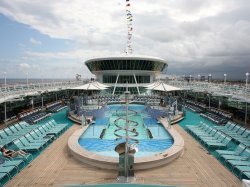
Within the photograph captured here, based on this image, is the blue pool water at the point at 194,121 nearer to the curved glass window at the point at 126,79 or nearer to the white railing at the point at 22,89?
the white railing at the point at 22,89

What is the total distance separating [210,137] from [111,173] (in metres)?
6.25

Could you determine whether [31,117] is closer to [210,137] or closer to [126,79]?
[210,137]

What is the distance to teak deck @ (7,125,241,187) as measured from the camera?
7023mm

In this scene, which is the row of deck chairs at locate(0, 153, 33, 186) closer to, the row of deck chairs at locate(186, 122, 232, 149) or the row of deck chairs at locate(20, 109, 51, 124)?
the row of deck chairs at locate(20, 109, 51, 124)

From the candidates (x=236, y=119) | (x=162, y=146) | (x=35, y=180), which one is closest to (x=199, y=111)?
(x=236, y=119)

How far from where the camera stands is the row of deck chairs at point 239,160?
743cm

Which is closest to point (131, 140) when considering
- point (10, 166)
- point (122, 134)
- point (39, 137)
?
point (122, 134)

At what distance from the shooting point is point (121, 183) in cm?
674

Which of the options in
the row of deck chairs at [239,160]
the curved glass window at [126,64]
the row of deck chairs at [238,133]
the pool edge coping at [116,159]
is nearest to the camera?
the row of deck chairs at [239,160]

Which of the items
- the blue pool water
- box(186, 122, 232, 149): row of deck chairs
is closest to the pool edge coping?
box(186, 122, 232, 149): row of deck chairs

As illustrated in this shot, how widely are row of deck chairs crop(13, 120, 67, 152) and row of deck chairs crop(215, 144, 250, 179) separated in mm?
7758

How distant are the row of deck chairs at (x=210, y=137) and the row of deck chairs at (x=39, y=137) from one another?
7.57m

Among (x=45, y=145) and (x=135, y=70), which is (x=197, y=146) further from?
(x=135, y=70)

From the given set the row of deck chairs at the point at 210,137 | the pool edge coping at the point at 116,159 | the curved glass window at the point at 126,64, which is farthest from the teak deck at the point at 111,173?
the curved glass window at the point at 126,64
